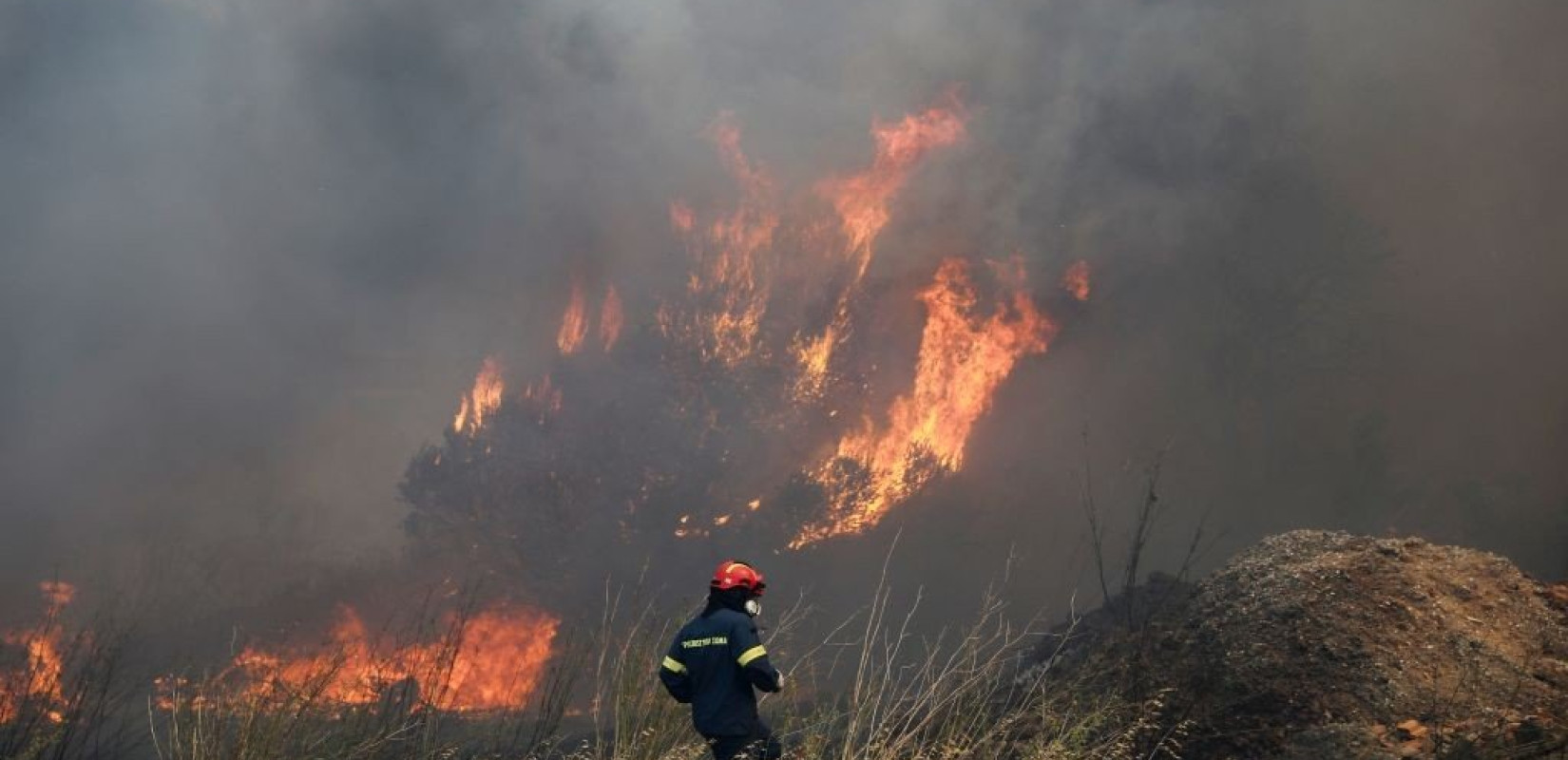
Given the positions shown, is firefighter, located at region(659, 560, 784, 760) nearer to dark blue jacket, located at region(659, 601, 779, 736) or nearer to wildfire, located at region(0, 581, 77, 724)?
dark blue jacket, located at region(659, 601, 779, 736)

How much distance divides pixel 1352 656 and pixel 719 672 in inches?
266

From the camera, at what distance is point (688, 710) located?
754 cm

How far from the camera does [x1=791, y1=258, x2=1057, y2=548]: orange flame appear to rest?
85.1 feet

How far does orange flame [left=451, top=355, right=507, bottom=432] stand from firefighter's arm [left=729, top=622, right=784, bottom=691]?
23511mm

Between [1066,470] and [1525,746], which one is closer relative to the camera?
[1525,746]

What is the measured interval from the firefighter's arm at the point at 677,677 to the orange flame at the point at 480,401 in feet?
75.9

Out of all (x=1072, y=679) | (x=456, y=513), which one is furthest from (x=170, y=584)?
(x=1072, y=679)

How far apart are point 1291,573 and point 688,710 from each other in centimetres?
758

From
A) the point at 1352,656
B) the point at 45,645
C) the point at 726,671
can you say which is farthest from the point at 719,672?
the point at 45,645

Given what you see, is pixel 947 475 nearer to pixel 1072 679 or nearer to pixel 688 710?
pixel 1072 679

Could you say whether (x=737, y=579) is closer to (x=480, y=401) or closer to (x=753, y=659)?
(x=753, y=659)

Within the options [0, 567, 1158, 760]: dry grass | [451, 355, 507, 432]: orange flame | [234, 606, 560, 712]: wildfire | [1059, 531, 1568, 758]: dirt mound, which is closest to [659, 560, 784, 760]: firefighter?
[0, 567, 1158, 760]: dry grass

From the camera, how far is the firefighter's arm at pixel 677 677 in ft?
21.8

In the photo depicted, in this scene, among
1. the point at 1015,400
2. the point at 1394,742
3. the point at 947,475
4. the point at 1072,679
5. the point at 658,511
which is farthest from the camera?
the point at 1015,400
